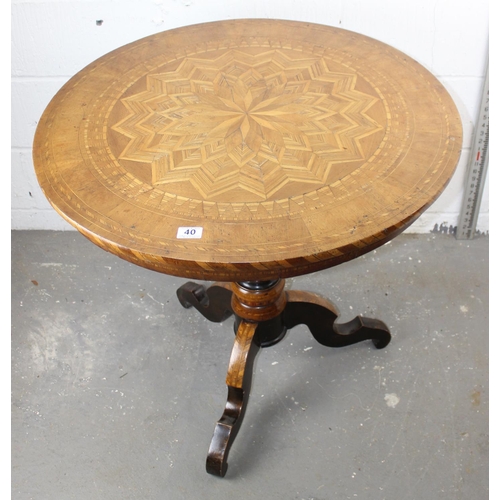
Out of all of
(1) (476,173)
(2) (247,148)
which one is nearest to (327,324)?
(2) (247,148)

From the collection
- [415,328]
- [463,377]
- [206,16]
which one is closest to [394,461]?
[463,377]

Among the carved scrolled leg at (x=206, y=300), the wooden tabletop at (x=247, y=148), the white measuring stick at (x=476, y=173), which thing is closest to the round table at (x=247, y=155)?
the wooden tabletop at (x=247, y=148)

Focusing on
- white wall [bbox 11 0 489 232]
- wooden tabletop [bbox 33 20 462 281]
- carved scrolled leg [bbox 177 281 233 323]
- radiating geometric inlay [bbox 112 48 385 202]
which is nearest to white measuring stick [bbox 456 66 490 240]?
white wall [bbox 11 0 489 232]

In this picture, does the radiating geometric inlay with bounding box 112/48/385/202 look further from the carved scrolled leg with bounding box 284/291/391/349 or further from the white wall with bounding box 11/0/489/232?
the carved scrolled leg with bounding box 284/291/391/349

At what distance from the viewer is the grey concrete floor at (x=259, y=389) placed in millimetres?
1617

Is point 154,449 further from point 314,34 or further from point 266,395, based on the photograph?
point 314,34

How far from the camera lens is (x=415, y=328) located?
1.96 meters

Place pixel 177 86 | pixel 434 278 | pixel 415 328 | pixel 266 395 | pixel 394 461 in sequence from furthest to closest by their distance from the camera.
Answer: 1. pixel 434 278
2. pixel 415 328
3. pixel 266 395
4. pixel 394 461
5. pixel 177 86

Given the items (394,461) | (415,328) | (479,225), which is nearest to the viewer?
(394,461)

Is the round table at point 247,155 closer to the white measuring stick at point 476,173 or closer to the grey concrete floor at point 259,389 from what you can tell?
the grey concrete floor at point 259,389

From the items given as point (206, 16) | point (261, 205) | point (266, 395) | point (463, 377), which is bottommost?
point (266, 395)

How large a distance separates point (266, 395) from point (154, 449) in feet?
1.20

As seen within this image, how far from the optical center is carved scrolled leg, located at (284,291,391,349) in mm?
1773

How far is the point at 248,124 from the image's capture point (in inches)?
53.6
